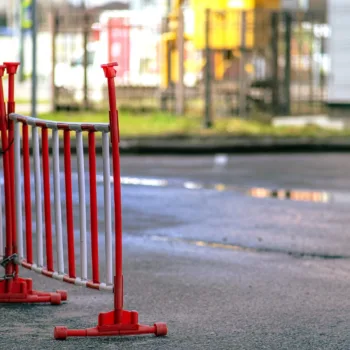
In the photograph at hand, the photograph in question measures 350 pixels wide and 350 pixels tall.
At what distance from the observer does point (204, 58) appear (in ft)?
78.8

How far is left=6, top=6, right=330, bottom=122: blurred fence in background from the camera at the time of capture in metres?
23.5

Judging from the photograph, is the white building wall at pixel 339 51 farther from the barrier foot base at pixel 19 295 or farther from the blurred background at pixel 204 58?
the barrier foot base at pixel 19 295

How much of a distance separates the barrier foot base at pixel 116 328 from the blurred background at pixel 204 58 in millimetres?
16235

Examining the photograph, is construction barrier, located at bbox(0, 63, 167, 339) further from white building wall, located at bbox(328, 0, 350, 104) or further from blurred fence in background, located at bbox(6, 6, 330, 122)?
blurred fence in background, located at bbox(6, 6, 330, 122)

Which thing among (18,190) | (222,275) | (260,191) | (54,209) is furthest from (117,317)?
(260,191)

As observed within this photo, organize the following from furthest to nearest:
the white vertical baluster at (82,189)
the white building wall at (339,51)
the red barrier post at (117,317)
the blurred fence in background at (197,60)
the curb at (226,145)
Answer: the blurred fence in background at (197,60) < the white building wall at (339,51) < the curb at (226,145) < the white vertical baluster at (82,189) < the red barrier post at (117,317)

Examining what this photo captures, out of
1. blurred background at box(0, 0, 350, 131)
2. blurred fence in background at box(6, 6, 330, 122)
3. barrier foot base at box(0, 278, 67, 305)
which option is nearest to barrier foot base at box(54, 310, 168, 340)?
barrier foot base at box(0, 278, 67, 305)

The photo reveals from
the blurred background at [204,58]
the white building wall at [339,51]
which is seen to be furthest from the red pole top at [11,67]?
the white building wall at [339,51]

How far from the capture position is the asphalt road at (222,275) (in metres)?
6.12

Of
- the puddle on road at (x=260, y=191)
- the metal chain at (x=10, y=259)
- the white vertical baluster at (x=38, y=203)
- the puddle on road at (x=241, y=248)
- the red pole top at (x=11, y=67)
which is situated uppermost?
the red pole top at (x=11, y=67)

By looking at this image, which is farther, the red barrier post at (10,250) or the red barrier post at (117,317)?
the red barrier post at (10,250)

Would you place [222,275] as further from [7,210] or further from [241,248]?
[7,210]

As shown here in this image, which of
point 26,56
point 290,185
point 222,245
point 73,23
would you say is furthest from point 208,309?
point 26,56

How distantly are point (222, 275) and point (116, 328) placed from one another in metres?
1.98
